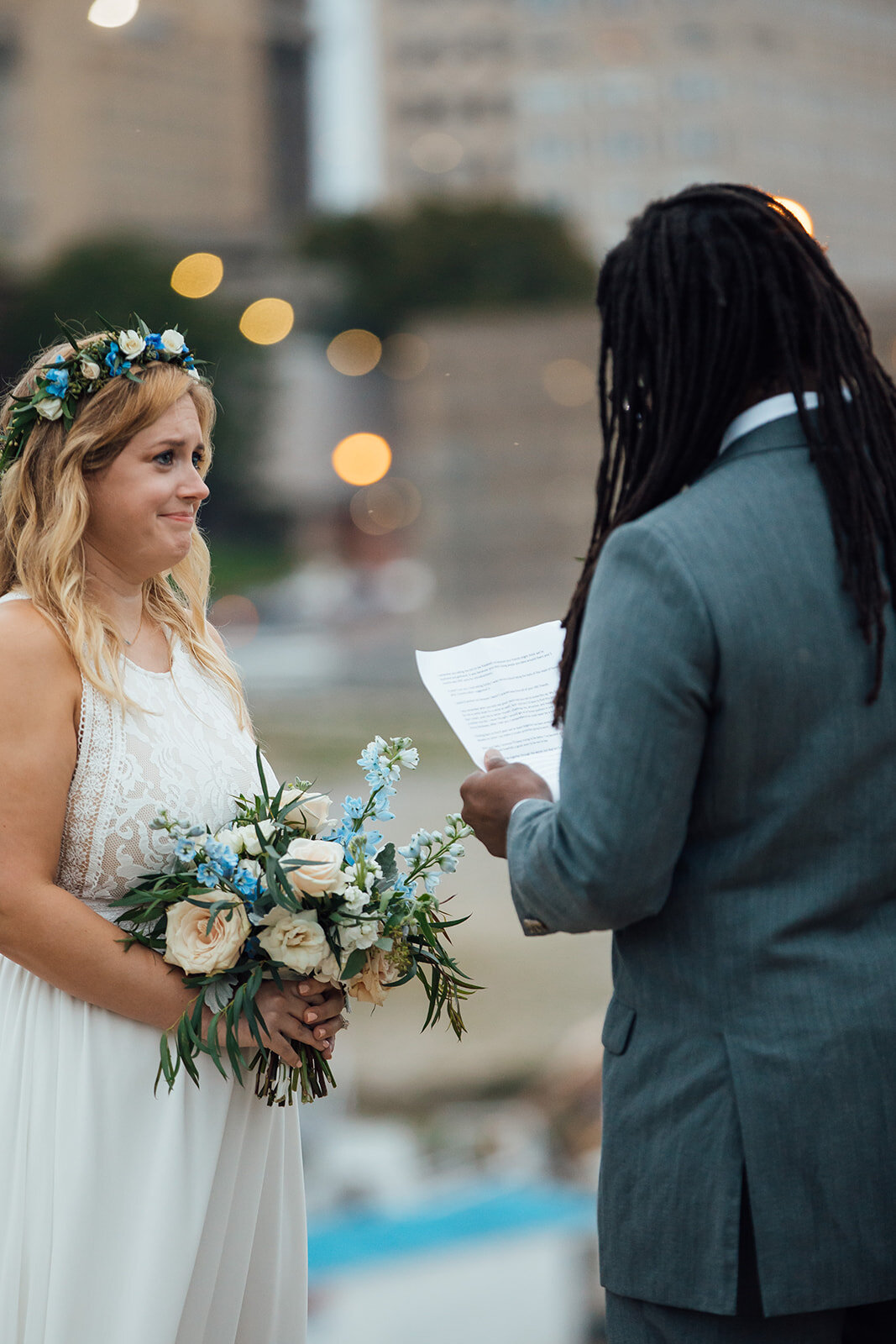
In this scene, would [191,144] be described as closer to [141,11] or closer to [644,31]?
[141,11]

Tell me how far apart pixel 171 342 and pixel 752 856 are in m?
0.95

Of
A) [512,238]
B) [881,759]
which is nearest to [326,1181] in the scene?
[881,759]

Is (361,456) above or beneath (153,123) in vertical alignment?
beneath

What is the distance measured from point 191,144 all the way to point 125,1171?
13.4 metres

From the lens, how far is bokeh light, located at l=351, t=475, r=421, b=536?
13320 mm

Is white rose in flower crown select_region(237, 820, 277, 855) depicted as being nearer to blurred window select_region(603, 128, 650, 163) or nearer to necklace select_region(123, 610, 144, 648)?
necklace select_region(123, 610, 144, 648)

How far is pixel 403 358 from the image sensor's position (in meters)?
13.6

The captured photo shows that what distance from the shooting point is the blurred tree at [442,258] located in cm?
1337

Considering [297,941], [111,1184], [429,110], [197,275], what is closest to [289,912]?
[297,941]

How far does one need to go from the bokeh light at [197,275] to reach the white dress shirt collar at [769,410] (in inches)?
507

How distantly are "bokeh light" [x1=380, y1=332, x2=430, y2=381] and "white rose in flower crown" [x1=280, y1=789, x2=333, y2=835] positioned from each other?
41.2ft

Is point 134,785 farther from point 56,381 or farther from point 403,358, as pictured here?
point 403,358

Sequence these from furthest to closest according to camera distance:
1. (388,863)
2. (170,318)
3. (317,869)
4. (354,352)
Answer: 1. (354,352)
2. (170,318)
3. (388,863)
4. (317,869)

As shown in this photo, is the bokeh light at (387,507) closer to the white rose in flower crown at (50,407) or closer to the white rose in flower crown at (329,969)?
the white rose in flower crown at (50,407)
